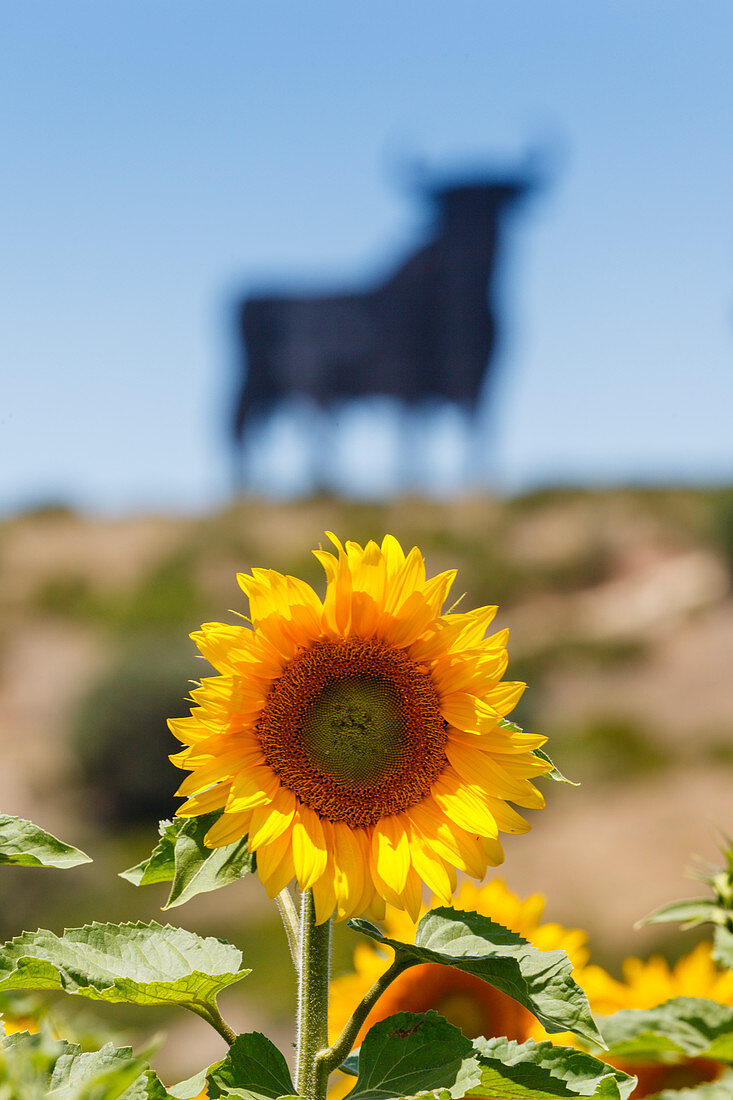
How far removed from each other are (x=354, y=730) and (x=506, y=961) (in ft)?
1.02

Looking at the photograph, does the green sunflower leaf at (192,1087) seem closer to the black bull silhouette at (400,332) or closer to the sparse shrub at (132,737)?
the sparse shrub at (132,737)

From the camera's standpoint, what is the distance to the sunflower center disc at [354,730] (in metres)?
1.25

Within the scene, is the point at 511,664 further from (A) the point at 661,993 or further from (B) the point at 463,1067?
(B) the point at 463,1067

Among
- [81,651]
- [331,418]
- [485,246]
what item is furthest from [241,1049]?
[485,246]

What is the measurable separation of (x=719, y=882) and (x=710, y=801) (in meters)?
13.2

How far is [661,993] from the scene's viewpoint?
1.73 meters

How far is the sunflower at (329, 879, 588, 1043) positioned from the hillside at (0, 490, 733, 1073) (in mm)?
8661

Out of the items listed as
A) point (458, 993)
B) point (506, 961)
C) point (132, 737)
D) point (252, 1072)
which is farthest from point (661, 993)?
point (132, 737)

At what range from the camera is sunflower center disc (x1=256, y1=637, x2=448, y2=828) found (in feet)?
4.11

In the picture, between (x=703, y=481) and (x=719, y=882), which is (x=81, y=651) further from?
(x=719, y=882)

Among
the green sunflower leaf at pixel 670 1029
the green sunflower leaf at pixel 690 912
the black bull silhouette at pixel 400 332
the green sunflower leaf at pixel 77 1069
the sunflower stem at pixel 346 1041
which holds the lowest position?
the black bull silhouette at pixel 400 332

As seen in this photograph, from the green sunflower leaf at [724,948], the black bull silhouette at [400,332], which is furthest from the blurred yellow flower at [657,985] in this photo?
the black bull silhouette at [400,332]

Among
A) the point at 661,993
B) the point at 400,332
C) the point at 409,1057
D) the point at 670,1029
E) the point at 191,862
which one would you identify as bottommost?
the point at 400,332

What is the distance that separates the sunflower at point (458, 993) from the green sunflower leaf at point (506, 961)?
0.82ft
